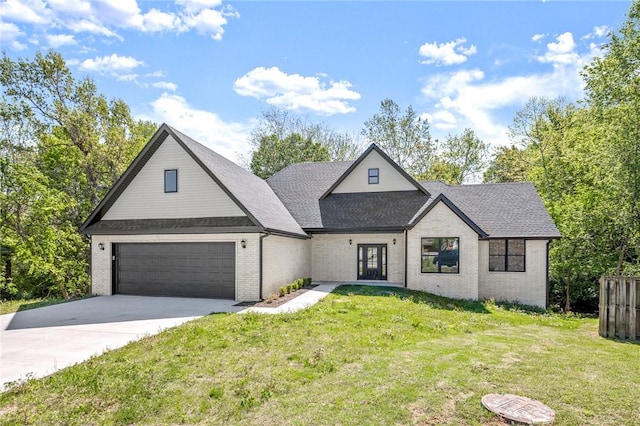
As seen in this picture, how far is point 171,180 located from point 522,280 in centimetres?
1517

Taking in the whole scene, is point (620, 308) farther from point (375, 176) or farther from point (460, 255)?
point (375, 176)

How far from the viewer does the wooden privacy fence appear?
9.41 m

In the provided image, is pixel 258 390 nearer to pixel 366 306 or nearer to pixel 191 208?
pixel 366 306

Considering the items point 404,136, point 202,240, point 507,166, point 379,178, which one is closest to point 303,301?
point 202,240

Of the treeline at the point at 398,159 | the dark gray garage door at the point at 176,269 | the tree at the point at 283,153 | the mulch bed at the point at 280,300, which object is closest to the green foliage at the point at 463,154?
the treeline at the point at 398,159

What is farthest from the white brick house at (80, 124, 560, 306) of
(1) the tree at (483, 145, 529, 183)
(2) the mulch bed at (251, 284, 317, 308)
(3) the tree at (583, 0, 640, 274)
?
(1) the tree at (483, 145, 529, 183)

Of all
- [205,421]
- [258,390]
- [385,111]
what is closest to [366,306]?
[258,390]

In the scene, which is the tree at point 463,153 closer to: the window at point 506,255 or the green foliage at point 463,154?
the green foliage at point 463,154

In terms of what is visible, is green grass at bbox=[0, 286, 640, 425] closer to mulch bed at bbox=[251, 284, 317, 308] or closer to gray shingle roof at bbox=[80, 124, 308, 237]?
mulch bed at bbox=[251, 284, 317, 308]

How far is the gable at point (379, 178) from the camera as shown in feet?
63.8

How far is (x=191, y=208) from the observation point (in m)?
14.4

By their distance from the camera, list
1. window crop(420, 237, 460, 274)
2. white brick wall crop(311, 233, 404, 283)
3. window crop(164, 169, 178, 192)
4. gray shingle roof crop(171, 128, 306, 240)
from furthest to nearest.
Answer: white brick wall crop(311, 233, 404, 283) → window crop(420, 237, 460, 274) → window crop(164, 169, 178, 192) → gray shingle roof crop(171, 128, 306, 240)

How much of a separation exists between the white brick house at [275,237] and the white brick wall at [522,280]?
0.04 meters

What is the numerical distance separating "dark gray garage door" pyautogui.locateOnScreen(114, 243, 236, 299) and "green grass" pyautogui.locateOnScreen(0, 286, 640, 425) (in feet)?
14.0
